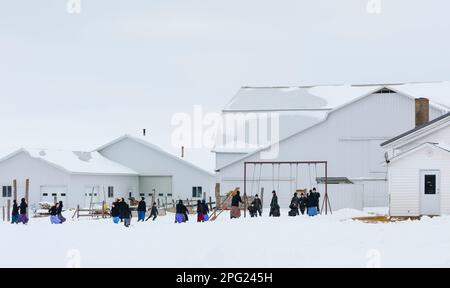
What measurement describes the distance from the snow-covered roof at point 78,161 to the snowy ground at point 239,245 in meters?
26.3

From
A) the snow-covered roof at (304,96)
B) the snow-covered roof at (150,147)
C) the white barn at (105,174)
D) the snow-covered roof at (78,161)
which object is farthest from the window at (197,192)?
the snow-covered roof at (304,96)

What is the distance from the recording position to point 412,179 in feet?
120

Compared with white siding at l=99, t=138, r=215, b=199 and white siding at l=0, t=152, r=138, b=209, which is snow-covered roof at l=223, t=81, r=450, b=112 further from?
white siding at l=0, t=152, r=138, b=209

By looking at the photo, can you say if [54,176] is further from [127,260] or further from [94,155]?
[127,260]

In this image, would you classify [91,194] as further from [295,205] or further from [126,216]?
[126,216]

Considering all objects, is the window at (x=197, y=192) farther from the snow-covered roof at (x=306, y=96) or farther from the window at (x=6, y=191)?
the window at (x=6, y=191)

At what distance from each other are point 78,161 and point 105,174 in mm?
2409

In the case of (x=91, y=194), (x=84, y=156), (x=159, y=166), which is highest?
(x=84, y=156)

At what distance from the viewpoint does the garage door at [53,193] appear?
59406mm

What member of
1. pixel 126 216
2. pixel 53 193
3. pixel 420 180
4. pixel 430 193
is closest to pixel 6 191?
pixel 53 193

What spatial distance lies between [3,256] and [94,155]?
148ft

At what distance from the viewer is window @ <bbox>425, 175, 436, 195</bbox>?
1438 inches

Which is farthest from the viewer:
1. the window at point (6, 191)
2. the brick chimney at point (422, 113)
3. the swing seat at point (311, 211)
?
the window at point (6, 191)

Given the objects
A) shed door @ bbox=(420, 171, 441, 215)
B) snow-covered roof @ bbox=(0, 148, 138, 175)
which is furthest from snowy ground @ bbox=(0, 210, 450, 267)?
snow-covered roof @ bbox=(0, 148, 138, 175)
